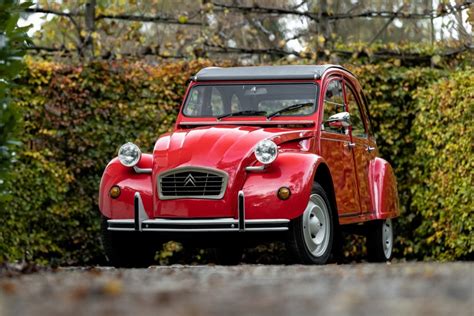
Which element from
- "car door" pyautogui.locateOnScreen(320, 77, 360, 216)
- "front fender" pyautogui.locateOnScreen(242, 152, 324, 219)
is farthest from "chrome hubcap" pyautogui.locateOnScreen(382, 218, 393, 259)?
"front fender" pyautogui.locateOnScreen(242, 152, 324, 219)

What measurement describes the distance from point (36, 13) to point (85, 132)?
12.5 feet

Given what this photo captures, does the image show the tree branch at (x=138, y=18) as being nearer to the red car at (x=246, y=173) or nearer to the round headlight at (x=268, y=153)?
the red car at (x=246, y=173)

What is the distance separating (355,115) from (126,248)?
3.57 metres

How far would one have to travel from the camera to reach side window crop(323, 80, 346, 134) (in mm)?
11035

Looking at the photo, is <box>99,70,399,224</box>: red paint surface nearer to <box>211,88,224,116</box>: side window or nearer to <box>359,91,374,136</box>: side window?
<box>211,88,224,116</box>: side window

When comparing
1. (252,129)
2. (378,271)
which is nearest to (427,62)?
(252,129)

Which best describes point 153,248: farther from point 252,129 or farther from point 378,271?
point 378,271

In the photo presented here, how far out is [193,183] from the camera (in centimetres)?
951

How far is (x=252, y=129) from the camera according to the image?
401 inches

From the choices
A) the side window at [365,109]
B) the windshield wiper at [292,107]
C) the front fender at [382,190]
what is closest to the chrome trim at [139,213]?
the windshield wiper at [292,107]

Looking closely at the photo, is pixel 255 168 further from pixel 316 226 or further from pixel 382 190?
pixel 382 190

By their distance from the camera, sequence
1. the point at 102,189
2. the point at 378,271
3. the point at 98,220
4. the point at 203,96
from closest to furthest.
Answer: the point at 378,271 → the point at 102,189 → the point at 203,96 → the point at 98,220

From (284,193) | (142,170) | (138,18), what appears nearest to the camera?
(284,193)

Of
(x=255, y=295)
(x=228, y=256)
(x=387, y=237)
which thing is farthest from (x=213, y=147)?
(x=255, y=295)
